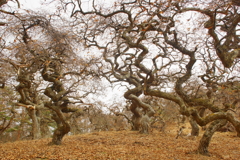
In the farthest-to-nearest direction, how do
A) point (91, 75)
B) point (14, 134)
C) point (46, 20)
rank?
point (14, 134) → point (91, 75) → point (46, 20)

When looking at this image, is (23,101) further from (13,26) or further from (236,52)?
(236,52)

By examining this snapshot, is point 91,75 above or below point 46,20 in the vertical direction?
below

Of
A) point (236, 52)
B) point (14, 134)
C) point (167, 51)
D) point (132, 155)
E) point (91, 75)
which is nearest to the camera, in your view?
point (236, 52)

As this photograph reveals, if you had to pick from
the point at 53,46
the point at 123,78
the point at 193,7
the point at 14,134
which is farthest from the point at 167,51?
the point at 14,134

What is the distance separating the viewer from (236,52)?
4887mm

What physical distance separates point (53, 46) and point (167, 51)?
18.2 ft

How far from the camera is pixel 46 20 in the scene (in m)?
7.35

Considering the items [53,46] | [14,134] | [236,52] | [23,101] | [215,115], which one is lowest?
[14,134]

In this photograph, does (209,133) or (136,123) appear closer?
(209,133)

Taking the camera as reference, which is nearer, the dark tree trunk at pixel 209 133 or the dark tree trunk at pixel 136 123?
the dark tree trunk at pixel 209 133

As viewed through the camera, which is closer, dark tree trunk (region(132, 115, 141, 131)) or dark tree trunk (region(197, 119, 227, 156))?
dark tree trunk (region(197, 119, 227, 156))

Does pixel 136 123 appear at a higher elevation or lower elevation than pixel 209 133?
higher

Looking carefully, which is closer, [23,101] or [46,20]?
[46,20]

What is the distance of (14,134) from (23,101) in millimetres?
17517
